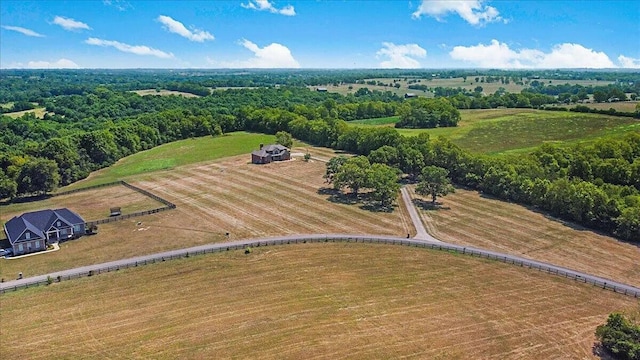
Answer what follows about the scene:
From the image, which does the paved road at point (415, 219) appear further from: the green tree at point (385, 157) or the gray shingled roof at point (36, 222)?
the gray shingled roof at point (36, 222)

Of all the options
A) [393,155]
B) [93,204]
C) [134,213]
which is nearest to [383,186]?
[393,155]

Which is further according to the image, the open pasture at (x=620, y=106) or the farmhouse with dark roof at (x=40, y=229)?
the open pasture at (x=620, y=106)

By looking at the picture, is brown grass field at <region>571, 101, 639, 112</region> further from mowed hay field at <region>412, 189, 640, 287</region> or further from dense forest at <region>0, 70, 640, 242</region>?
mowed hay field at <region>412, 189, 640, 287</region>

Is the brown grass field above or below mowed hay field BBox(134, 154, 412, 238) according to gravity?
above

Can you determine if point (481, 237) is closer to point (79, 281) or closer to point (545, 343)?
point (545, 343)

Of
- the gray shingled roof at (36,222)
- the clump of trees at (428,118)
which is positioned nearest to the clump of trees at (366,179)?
the gray shingled roof at (36,222)

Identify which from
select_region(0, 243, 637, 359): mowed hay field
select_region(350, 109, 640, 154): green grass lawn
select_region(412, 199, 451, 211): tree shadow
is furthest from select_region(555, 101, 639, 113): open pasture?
select_region(0, 243, 637, 359): mowed hay field
